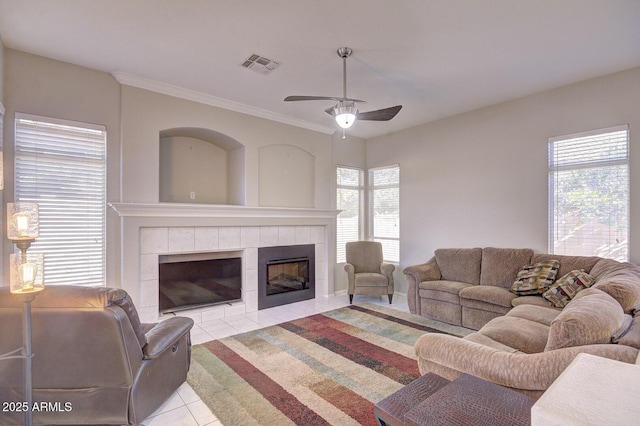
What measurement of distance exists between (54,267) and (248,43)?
309cm

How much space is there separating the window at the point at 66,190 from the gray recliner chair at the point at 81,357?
185 cm

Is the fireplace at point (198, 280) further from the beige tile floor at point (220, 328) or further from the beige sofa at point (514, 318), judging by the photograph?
the beige sofa at point (514, 318)

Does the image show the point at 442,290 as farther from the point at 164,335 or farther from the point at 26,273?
the point at 26,273

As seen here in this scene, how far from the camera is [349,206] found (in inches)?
254

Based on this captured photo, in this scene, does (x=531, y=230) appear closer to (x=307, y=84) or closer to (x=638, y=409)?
(x=307, y=84)

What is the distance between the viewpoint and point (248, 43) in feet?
10.2

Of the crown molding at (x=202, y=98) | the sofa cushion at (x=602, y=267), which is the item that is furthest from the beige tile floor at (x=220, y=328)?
Answer: the crown molding at (x=202, y=98)

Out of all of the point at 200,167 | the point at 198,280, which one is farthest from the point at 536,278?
the point at 200,167

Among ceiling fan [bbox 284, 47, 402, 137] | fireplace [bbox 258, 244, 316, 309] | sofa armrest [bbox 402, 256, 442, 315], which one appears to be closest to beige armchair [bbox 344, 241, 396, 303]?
sofa armrest [bbox 402, 256, 442, 315]

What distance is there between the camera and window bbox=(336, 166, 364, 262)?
248 inches

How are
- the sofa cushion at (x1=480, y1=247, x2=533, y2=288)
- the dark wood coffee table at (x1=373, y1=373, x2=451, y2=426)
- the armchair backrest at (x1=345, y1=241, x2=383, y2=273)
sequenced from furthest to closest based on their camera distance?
1. the armchair backrest at (x1=345, y1=241, x2=383, y2=273)
2. the sofa cushion at (x1=480, y1=247, x2=533, y2=288)
3. the dark wood coffee table at (x1=373, y1=373, x2=451, y2=426)

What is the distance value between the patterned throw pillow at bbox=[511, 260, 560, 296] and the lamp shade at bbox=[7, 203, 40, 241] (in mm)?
4602

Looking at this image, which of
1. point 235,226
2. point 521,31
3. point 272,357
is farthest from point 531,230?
point 235,226

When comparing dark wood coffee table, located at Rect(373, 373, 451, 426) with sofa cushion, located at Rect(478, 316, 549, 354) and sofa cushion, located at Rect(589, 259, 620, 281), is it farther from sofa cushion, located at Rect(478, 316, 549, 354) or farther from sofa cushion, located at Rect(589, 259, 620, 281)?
sofa cushion, located at Rect(589, 259, 620, 281)
